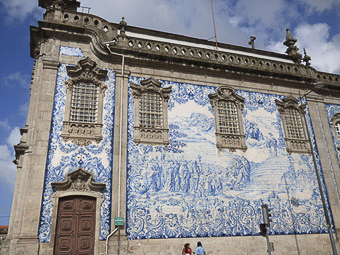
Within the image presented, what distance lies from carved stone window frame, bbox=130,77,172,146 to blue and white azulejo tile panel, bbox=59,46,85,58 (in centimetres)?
247

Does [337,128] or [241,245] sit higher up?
[337,128]

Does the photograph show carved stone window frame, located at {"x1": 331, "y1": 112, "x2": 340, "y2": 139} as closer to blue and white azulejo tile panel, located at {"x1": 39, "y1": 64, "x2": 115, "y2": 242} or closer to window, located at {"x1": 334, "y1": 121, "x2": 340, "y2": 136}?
window, located at {"x1": 334, "y1": 121, "x2": 340, "y2": 136}

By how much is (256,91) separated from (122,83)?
21.7ft

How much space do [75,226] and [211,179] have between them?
5487 mm

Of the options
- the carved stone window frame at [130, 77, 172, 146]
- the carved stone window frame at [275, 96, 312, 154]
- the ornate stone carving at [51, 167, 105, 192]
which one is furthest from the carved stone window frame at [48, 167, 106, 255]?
the carved stone window frame at [275, 96, 312, 154]

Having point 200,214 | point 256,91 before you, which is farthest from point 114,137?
point 256,91

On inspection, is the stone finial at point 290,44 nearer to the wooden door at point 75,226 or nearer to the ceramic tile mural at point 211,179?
the ceramic tile mural at point 211,179

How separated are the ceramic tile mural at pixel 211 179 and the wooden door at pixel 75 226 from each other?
1.35m

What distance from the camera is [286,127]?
15.4 m

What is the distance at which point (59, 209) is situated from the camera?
10.9 meters

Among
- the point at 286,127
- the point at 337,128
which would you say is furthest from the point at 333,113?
the point at 286,127

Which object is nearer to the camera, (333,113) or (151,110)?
(151,110)

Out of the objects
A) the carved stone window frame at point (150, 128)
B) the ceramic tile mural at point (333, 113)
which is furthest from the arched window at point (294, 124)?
the carved stone window frame at point (150, 128)

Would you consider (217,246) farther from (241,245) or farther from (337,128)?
(337,128)
